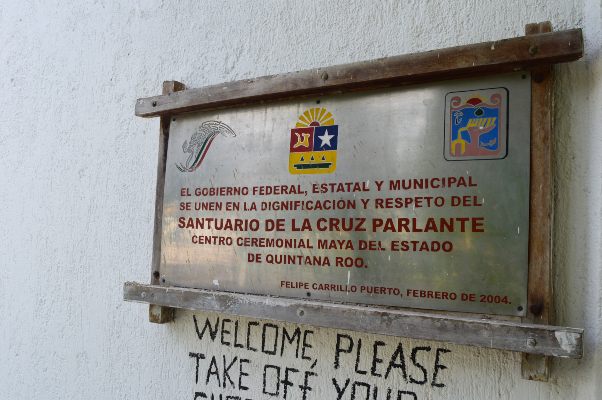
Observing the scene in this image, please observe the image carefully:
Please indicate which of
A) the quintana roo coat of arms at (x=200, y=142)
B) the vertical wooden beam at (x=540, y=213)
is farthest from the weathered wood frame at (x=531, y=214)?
the quintana roo coat of arms at (x=200, y=142)

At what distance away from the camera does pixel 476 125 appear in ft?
4.46

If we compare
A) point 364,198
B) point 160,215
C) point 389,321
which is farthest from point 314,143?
point 160,215

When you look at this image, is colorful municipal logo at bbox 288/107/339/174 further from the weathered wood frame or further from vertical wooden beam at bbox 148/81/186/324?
vertical wooden beam at bbox 148/81/186/324

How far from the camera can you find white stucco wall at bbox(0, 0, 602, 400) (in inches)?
50.5

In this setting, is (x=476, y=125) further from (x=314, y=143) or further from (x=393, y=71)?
(x=314, y=143)

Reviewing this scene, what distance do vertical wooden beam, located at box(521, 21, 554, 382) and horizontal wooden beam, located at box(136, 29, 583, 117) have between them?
0.04m

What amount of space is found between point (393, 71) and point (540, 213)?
0.55m

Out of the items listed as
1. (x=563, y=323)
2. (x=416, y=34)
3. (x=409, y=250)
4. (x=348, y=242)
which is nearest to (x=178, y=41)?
(x=416, y=34)

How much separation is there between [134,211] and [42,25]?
1236 mm

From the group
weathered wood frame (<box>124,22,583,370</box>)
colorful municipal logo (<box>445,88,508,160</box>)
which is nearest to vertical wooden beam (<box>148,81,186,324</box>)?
weathered wood frame (<box>124,22,583,370</box>)

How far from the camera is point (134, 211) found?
2.14 metres

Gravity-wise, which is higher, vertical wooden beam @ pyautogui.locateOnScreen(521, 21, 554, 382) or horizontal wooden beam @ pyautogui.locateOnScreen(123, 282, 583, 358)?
vertical wooden beam @ pyautogui.locateOnScreen(521, 21, 554, 382)

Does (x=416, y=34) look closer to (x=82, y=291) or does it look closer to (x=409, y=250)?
(x=409, y=250)

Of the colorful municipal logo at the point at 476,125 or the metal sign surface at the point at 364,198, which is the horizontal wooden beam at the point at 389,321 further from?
the colorful municipal logo at the point at 476,125
